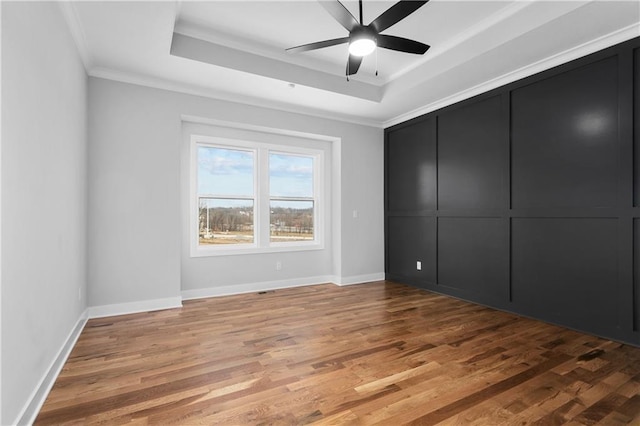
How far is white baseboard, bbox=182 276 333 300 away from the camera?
435 cm

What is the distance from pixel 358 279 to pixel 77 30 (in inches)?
181

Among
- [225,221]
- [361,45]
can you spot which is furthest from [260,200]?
[361,45]

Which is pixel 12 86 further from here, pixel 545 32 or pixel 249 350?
pixel 545 32

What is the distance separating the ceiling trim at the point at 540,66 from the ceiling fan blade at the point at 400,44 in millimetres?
1544

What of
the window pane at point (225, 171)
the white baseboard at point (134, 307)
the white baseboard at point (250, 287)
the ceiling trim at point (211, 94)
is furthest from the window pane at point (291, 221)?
the white baseboard at point (134, 307)

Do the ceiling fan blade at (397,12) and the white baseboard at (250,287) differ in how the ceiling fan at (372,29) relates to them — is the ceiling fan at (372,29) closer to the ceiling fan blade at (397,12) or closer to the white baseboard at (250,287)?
the ceiling fan blade at (397,12)

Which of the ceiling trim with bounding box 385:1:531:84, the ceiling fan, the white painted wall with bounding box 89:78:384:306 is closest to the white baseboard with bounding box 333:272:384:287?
the white painted wall with bounding box 89:78:384:306

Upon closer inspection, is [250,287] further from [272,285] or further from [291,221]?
[291,221]

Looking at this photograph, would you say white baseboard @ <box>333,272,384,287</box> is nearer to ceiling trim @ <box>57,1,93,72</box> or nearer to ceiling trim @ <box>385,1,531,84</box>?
ceiling trim @ <box>385,1,531,84</box>

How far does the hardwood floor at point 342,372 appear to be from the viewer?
1.82 m

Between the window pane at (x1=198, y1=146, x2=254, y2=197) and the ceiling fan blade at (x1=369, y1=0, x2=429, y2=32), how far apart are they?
114 inches

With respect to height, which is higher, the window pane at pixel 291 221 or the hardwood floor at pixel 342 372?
the window pane at pixel 291 221

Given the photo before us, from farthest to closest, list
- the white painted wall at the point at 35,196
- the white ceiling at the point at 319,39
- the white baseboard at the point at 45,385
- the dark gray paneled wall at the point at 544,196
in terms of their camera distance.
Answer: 1. the dark gray paneled wall at the point at 544,196
2. the white ceiling at the point at 319,39
3. the white baseboard at the point at 45,385
4. the white painted wall at the point at 35,196

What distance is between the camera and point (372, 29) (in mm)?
2475
